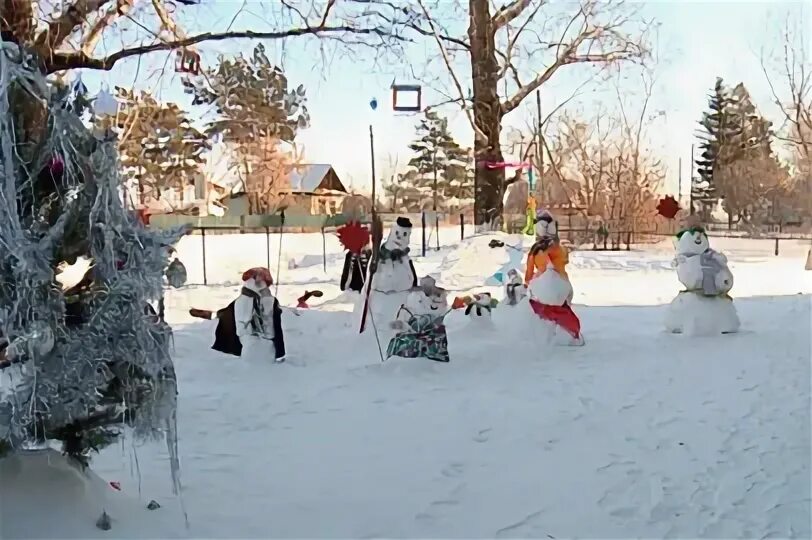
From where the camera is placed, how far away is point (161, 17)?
7.71 m

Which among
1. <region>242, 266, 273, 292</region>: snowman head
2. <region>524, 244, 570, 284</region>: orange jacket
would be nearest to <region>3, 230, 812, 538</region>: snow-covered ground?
<region>524, 244, 570, 284</region>: orange jacket

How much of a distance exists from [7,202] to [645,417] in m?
3.94

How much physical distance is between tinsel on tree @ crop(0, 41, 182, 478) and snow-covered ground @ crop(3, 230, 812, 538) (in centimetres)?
54

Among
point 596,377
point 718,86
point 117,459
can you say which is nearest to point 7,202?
point 117,459

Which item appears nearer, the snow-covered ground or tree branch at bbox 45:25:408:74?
the snow-covered ground

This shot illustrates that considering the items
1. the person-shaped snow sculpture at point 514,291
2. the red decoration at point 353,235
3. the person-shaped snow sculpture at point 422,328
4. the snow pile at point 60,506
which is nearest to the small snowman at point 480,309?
the person-shaped snow sculpture at point 514,291

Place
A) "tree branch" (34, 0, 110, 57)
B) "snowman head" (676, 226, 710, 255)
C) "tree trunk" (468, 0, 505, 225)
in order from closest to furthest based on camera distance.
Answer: "tree branch" (34, 0, 110, 57) → "snowman head" (676, 226, 710, 255) → "tree trunk" (468, 0, 505, 225)

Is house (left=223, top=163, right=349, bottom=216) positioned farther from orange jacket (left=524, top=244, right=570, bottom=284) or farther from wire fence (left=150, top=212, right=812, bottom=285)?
orange jacket (left=524, top=244, right=570, bottom=284)

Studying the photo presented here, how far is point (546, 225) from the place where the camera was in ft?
25.6

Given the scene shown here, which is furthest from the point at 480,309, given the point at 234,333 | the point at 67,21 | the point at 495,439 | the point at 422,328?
the point at 67,21

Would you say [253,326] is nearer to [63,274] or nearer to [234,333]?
[234,333]

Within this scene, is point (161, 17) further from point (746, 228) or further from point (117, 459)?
point (746, 228)

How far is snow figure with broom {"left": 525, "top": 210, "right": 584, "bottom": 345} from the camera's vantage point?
741 cm

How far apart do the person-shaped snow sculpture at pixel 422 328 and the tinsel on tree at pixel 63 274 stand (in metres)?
3.48
